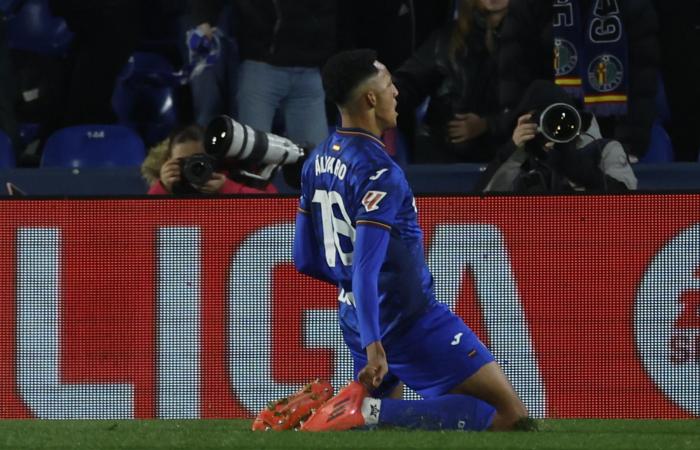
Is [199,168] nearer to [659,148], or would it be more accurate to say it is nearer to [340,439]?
[340,439]

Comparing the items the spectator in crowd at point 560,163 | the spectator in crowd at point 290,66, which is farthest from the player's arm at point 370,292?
the spectator in crowd at point 290,66

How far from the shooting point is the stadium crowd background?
32.3ft

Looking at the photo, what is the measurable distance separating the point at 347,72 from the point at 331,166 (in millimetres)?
374

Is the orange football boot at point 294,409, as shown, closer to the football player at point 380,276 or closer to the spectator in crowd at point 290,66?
the football player at point 380,276

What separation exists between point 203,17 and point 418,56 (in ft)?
4.74

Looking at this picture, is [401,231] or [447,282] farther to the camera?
[447,282]

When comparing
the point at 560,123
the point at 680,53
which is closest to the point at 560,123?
the point at 560,123

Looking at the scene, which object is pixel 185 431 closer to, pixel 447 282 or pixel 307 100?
pixel 447 282

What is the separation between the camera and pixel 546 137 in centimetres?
838

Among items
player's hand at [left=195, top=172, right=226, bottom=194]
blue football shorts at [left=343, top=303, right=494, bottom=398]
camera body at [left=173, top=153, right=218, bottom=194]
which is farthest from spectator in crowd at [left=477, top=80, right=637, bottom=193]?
blue football shorts at [left=343, top=303, right=494, bottom=398]

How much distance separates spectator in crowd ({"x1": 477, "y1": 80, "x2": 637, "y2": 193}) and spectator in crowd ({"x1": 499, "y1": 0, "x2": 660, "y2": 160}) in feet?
3.00

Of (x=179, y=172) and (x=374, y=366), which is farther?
(x=179, y=172)

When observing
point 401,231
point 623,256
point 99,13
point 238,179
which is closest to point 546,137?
point 623,256

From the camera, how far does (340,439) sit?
19.9 ft
